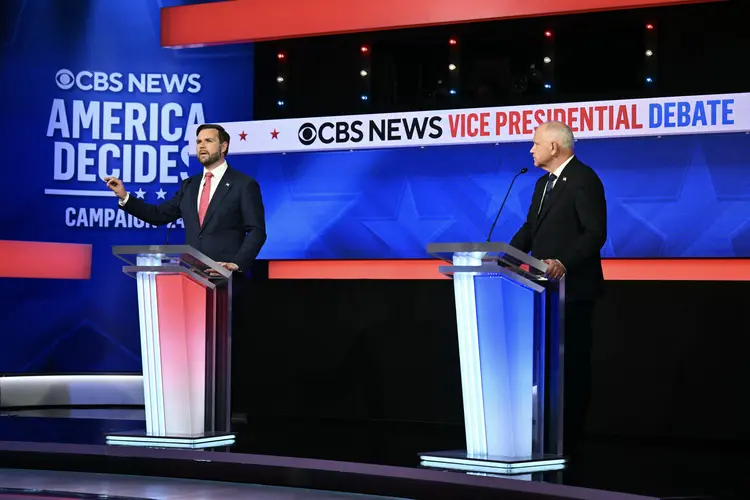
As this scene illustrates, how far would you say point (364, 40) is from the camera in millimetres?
6879

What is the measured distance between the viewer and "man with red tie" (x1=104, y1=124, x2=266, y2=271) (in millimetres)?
4184

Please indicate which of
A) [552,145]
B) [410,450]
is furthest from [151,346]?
[552,145]

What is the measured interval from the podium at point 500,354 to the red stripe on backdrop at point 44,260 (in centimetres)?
347

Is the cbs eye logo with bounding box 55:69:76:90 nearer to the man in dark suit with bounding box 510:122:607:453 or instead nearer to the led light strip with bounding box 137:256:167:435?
the led light strip with bounding box 137:256:167:435

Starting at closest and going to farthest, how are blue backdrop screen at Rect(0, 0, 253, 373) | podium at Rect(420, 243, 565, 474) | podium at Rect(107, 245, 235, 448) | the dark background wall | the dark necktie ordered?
podium at Rect(420, 243, 565, 474)
the dark necktie
podium at Rect(107, 245, 235, 448)
the dark background wall
blue backdrop screen at Rect(0, 0, 253, 373)

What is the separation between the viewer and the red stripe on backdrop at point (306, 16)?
6.48m

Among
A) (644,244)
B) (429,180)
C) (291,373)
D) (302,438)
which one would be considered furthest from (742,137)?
(302,438)

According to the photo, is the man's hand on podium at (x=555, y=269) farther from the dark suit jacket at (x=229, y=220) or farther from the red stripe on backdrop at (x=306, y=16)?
the red stripe on backdrop at (x=306, y=16)

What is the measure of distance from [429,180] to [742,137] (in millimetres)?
1817

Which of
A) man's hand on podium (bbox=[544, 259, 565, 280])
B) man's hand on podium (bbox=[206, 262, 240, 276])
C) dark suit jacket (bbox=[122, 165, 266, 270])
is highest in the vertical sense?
dark suit jacket (bbox=[122, 165, 266, 270])

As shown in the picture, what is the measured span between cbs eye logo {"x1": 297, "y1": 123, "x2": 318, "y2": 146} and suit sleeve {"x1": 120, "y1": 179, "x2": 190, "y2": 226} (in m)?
2.22

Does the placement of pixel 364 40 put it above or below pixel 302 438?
above

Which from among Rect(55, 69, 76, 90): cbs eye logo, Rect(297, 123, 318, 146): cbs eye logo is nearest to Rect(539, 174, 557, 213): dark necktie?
Rect(297, 123, 318, 146): cbs eye logo

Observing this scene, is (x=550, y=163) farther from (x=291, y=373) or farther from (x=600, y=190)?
(x=291, y=373)
